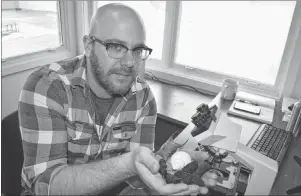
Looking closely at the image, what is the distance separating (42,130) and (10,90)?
1.10 meters

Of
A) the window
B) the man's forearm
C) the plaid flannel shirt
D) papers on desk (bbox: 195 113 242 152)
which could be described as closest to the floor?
the window

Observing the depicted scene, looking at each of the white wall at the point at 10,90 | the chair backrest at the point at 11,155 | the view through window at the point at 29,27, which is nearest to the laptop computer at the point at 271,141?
the chair backrest at the point at 11,155

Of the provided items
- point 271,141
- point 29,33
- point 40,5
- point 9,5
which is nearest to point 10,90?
point 29,33

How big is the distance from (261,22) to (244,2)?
169 mm

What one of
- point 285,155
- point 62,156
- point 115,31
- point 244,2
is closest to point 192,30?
point 244,2

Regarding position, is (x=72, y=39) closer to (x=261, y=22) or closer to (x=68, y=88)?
(x=68, y=88)

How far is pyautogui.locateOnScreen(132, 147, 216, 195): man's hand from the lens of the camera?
624 millimetres

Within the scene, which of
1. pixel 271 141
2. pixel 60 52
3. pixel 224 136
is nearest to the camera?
pixel 224 136

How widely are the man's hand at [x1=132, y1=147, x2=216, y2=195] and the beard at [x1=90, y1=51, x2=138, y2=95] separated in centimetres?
42

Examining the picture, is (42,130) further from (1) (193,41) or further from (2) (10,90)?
(1) (193,41)

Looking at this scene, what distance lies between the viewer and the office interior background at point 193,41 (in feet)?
5.13

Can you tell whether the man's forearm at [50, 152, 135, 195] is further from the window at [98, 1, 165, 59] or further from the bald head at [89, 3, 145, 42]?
the window at [98, 1, 165, 59]

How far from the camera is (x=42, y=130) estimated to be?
2.94ft

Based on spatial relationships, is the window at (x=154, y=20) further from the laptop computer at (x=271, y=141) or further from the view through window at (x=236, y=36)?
the laptop computer at (x=271, y=141)
